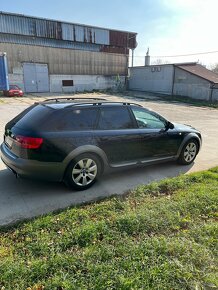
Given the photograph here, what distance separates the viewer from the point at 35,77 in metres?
29.4

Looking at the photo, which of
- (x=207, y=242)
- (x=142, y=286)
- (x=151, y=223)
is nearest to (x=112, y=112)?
(x=151, y=223)

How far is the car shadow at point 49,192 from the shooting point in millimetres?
3535

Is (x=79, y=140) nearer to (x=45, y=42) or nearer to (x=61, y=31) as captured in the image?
(x=45, y=42)

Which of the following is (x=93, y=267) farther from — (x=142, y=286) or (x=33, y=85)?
(x=33, y=85)

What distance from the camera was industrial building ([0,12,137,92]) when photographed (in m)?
27.7

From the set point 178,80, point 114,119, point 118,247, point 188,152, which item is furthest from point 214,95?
point 118,247

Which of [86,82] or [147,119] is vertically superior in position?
[86,82]

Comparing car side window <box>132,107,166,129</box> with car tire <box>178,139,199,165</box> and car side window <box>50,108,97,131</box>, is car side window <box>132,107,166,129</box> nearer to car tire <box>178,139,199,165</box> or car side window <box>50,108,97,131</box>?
car tire <box>178,139,199,165</box>

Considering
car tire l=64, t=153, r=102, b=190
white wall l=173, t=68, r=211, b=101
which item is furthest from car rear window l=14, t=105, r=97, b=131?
white wall l=173, t=68, r=211, b=101

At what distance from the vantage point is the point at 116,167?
14.9 ft

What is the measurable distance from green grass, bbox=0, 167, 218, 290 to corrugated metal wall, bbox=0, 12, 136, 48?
29457mm

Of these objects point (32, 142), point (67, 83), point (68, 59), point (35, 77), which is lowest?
point (32, 142)

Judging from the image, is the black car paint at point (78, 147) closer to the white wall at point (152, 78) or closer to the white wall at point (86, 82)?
the white wall at point (152, 78)

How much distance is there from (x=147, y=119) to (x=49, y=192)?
2.46m
